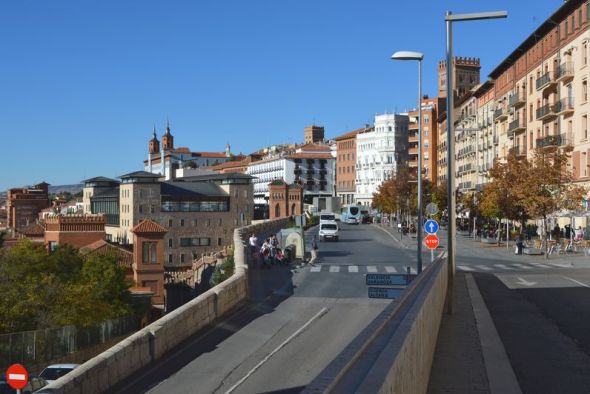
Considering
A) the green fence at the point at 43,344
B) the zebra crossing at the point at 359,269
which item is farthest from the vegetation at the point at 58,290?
the green fence at the point at 43,344

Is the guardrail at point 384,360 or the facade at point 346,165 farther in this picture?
the facade at point 346,165

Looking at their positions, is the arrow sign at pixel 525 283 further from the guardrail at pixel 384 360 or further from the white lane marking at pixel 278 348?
the guardrail at pixel 384 360

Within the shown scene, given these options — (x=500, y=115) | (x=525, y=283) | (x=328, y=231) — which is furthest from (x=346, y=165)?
(x=525, y=283)

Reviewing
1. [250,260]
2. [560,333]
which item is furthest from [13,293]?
[560,333]

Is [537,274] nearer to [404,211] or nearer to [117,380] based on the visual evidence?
[117,380]

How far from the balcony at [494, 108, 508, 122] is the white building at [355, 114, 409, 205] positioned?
6102 cm

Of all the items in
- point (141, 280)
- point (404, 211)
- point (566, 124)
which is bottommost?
point (141, 280)

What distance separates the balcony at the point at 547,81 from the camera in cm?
6090

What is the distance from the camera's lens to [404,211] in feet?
290

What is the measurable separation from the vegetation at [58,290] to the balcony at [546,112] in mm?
36891

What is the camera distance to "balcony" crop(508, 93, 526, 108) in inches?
2849

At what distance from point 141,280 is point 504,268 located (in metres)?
47.7

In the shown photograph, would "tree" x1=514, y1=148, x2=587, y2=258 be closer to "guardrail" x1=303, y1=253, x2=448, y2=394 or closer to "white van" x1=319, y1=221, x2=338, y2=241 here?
"white van" x1=319, y1=221, x2=338, y2=241

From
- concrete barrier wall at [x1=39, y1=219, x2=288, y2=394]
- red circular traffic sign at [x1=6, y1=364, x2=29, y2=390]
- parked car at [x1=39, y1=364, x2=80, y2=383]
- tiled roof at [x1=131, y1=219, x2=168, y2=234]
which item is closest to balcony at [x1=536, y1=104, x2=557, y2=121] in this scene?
tiled roof at [x1=131, y1=219, x2=168, y2=234]
